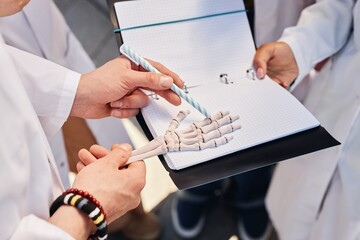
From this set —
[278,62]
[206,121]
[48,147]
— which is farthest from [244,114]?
[48,147]

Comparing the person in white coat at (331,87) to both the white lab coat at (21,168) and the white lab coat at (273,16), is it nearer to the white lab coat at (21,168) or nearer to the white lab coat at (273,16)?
the white lab coat at (273,16)

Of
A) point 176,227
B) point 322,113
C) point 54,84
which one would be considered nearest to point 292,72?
point 322,113

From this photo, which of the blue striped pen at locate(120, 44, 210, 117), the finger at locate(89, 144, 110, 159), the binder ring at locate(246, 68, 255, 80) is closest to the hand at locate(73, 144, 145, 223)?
the finger at locate(89, 144, 110, 159)

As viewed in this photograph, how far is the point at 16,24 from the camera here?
737 mm

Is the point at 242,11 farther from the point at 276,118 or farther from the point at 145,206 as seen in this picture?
the point at 145,206

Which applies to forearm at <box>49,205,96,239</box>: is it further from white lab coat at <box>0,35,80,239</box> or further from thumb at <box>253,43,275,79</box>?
thumb at <box>253,43,275,79</box>

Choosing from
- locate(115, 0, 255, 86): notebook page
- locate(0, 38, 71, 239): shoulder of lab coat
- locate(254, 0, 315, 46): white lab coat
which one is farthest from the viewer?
locate(254, 0, 315, 46): white lab coat

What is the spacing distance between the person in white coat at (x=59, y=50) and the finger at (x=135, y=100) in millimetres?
239

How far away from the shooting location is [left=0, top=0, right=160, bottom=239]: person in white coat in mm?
743

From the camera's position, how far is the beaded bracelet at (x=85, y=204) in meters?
0.48

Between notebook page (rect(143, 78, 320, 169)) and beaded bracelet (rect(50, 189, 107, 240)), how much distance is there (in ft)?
0.35

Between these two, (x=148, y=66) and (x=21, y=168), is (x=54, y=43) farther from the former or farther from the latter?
(x=21, y=168)

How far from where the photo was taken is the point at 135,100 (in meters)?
0.60

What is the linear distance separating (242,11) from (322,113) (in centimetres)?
23
